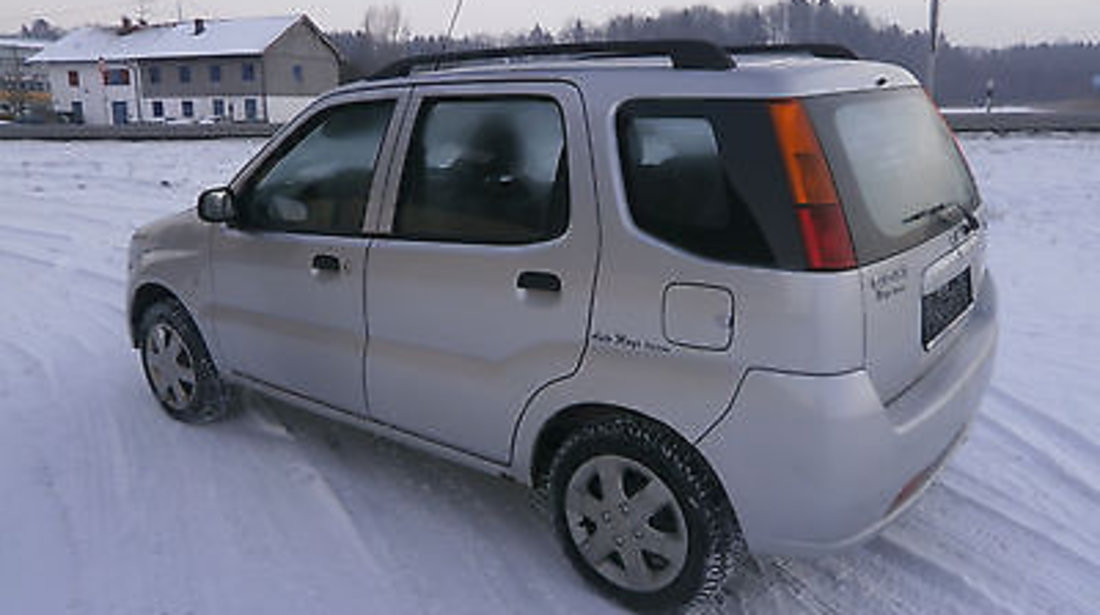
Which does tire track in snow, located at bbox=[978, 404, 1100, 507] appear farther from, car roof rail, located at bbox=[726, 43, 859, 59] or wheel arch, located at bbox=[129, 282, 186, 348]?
wheel arch, located at bbox=[129, 282, 186, 348]

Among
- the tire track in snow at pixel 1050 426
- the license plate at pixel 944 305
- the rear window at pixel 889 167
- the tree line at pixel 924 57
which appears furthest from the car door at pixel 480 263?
the tree line at pixel 924 57

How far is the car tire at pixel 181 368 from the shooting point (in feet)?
15.2

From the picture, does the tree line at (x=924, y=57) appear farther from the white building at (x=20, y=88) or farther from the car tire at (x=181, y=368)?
the car tire at (x=181, y=368)

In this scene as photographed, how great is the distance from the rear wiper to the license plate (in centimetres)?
18

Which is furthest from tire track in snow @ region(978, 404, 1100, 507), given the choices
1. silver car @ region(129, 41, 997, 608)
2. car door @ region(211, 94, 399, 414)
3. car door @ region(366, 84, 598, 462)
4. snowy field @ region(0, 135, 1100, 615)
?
car door @ region(211, 94, 399, 414)

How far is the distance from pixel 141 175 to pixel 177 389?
1234 cm

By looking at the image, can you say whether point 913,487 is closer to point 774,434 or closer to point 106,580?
point 774,434

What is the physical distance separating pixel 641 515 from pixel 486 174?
4.38ft

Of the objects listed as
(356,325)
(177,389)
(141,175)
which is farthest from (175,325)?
(141,175)

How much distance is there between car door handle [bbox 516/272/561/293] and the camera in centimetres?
299

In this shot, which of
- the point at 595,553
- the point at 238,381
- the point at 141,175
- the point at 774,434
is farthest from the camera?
the point at 141,175

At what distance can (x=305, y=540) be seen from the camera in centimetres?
360

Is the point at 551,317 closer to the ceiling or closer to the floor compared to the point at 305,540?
closer to the ceiling

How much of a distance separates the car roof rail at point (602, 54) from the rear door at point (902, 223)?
37 centimetres
